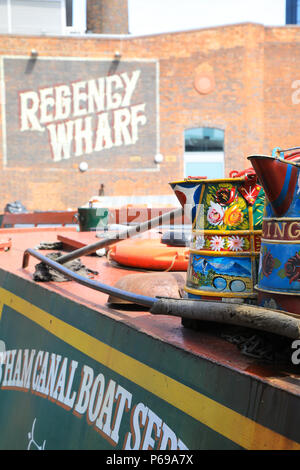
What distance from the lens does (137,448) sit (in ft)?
4.85

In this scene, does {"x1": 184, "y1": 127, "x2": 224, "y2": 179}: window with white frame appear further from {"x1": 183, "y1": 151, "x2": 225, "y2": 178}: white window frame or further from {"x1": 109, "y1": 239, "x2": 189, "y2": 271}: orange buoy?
{"x1": 109, "y1": 239, "x2": 189, "y2": 271}: orange buoy

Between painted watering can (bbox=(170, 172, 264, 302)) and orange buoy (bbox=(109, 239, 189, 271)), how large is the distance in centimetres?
94

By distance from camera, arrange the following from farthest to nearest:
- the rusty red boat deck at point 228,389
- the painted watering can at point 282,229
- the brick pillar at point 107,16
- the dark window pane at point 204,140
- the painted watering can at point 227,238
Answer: the brick pillar at point 107,16 < the dark window pane at point 204,140 < the painted watering can at point 227,238 < the painted watering can at point 282,229 < the rusty red boat deck at point 228,389

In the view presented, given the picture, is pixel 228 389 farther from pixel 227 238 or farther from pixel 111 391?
pixel 111 391

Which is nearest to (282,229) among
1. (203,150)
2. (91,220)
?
(91,220)

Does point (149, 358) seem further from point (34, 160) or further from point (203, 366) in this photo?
point (34, 160)

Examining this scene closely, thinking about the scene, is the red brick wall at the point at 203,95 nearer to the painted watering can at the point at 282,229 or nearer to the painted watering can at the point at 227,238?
the painted watering can at the point at 227,238

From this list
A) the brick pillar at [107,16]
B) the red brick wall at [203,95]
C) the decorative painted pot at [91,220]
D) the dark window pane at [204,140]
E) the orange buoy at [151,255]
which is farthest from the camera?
the brick pillar at [107,16]

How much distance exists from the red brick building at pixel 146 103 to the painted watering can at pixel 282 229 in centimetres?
1859

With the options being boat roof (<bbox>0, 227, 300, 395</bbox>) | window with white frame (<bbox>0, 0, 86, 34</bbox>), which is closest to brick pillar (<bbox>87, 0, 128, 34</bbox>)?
window with white frame (<bbox>0, 0, 86, 34</bbox>)

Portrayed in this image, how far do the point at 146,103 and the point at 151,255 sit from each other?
59.6 feet

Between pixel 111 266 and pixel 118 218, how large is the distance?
11.6ft

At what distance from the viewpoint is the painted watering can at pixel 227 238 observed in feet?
4.89

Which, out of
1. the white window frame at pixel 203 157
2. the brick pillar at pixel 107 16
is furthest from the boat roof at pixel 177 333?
the brick pillar at pixel 107 16
